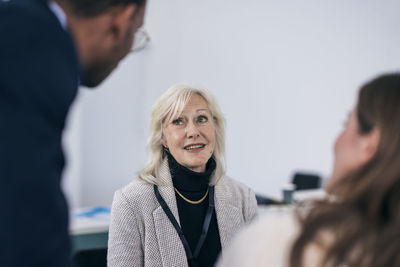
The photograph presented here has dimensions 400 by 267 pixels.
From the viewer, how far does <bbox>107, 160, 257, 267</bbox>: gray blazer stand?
1854mm

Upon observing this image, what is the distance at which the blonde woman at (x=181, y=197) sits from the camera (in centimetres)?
188

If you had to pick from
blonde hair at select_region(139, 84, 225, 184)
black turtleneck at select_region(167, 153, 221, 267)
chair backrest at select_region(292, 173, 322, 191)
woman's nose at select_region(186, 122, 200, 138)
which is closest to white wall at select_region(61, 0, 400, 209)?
chair backrest at select_region(292, 173, 322, 191)

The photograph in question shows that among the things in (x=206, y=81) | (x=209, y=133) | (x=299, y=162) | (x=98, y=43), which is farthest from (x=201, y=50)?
(x=98, y=43)

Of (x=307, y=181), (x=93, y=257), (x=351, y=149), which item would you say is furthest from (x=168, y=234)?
(x=307, y=181)

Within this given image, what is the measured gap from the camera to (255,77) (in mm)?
6430

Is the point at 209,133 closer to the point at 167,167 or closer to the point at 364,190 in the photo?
the point at 167,167

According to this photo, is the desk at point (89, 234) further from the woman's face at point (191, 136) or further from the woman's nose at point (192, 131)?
the woman's nose at point (192, 131)

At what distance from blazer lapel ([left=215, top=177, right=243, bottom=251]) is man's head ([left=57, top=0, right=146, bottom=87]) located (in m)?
1.23

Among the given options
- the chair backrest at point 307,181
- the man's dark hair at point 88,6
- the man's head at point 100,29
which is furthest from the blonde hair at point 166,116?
the chair backrest at point 307,181

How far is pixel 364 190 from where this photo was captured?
0.83 metres

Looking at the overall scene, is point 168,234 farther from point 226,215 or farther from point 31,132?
point 31,132

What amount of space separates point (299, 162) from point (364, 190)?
5.16 metres

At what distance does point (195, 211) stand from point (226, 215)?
15cm

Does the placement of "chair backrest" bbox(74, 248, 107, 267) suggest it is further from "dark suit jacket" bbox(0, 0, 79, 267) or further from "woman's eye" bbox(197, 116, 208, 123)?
"dark suit jacket" bbox(0, 0, 79, 267)
